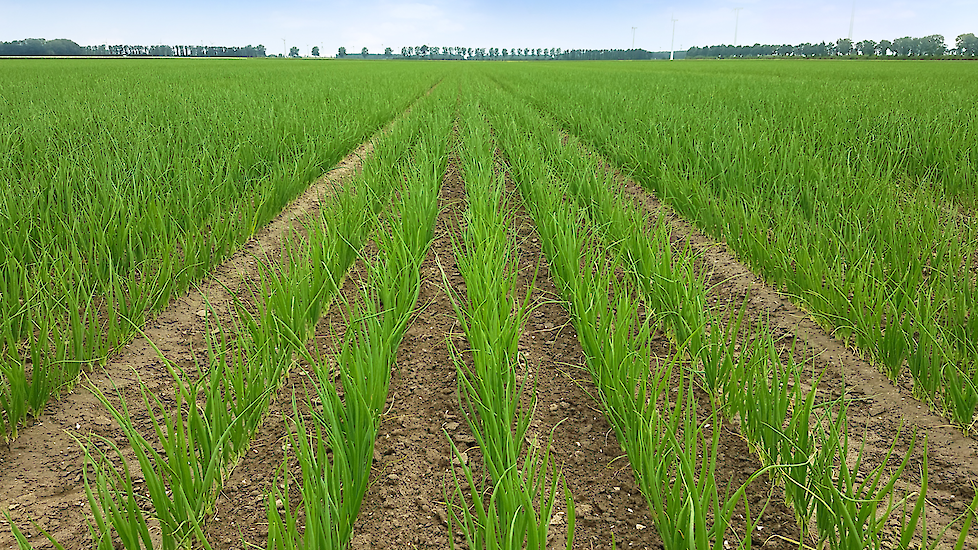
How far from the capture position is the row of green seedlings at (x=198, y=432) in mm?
1189

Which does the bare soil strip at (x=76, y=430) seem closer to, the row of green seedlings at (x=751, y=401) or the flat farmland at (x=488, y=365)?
the flat farmland at (x=488, y=365)

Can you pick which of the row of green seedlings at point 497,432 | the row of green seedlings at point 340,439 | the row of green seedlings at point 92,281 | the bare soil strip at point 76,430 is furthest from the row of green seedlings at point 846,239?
the row of green seedlings at point 92,281

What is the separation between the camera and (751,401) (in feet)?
5.02

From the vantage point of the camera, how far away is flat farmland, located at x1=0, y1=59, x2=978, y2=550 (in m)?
1.32

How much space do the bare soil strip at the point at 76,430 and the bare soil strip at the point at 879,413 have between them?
186 cm

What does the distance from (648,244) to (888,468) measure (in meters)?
1.18

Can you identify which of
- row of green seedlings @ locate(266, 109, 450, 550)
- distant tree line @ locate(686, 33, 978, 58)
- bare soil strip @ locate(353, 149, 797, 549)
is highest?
distant tree line @ locate(686, 33, 978, 58)

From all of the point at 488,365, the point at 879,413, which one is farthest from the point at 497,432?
the point at 879,413

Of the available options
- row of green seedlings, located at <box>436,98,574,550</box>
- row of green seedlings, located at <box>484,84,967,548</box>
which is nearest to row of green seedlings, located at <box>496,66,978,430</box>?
row of green seedlings, located at <box>484,84,967,548</box>

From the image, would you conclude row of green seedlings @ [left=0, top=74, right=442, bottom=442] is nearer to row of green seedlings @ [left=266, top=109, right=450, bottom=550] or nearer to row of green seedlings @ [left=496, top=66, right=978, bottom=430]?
row of green seedlings @ [left=266, top=109, right=450, bottom=550]

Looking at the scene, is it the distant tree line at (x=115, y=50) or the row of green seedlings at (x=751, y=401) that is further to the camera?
the distant tree line at (x=115, y=50)

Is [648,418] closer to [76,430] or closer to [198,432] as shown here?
[198,432]

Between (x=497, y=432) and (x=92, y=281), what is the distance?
6.75 ft

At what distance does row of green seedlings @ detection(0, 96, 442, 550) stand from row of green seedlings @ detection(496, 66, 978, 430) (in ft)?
6.07
